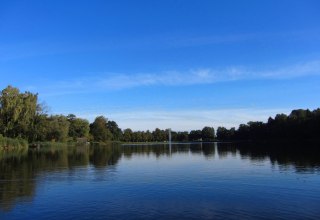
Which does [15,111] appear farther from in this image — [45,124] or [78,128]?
[78,128]

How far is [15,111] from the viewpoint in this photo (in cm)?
10900

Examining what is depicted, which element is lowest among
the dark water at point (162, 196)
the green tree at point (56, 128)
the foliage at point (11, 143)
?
the dark water at point (162, 196)

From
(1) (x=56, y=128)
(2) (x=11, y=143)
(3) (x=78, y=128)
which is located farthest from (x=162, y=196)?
(3) (x=78, y=128)

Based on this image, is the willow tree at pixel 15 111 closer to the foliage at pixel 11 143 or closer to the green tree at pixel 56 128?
the foliage at pixel 11 143

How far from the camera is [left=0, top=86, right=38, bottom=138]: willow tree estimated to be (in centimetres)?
10981

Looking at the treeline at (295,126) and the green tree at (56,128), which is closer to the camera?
the green tree at (56,128)

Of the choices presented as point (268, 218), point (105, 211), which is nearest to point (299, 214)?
point (268, 218)

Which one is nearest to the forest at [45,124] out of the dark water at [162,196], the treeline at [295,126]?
the treeline at [295,126]

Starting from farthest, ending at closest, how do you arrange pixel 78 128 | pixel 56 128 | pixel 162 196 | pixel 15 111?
1. pixel 78 128
2. pixel 56 128
3. pixel 15 111
4. pixel 162 196

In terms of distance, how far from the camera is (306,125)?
14975 cm

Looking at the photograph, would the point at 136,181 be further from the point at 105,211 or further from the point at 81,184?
the point at 105,211

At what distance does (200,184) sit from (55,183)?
13.6 metres

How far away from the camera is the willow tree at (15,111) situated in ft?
360

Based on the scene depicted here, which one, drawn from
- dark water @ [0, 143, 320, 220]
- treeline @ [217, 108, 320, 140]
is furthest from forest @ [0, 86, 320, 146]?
dark water @ [0, 143, 320, 220]
